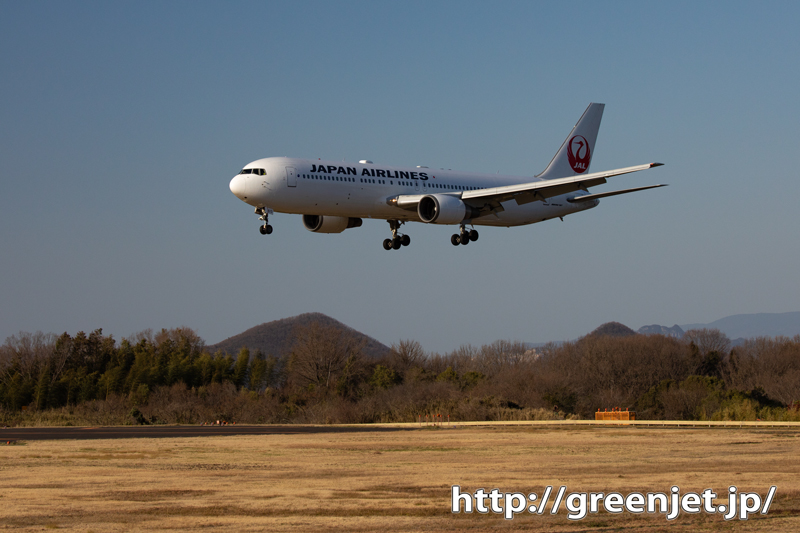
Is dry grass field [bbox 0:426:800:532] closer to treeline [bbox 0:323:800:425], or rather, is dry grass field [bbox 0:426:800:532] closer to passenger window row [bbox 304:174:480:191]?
passenger window row [bbox 304:174:480:191]

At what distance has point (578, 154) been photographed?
56688 millimetres

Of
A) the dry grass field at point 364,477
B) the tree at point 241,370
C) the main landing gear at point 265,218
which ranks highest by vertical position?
the main landing gear at point 265,218

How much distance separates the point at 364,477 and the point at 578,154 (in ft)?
126

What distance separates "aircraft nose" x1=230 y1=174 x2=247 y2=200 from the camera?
124 ft

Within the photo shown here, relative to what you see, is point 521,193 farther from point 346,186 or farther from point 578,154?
point 578,154

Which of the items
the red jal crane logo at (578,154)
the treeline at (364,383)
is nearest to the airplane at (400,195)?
the red jal crane logo at (578,154)

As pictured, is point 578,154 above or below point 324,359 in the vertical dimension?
above

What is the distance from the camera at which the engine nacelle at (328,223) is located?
44812 millimetres

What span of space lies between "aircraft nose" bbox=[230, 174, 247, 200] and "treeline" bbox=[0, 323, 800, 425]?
29352 millimetres

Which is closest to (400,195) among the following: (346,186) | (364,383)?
(346,186)

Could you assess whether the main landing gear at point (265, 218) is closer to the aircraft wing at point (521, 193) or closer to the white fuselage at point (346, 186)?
the white fuselage at point (346, 186)

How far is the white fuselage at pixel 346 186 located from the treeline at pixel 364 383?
822 inches

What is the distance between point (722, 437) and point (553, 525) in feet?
80.2

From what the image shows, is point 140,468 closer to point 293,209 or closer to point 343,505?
point 343,505
